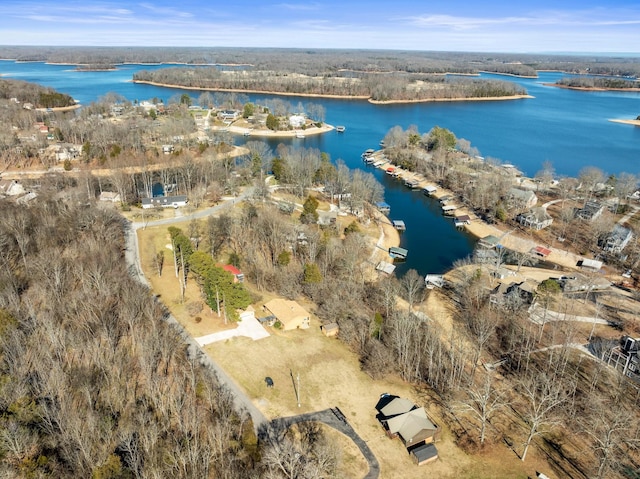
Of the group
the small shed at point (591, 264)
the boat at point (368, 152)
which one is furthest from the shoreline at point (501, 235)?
the boat at point (368, 152)

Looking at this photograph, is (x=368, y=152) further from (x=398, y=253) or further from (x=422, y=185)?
(x=398, y=253)

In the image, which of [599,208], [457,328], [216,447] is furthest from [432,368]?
[599,208]

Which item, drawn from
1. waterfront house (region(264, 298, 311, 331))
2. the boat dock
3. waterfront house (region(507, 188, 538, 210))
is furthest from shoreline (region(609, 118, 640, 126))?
waterfront house (region(264, 298, 311, 331))

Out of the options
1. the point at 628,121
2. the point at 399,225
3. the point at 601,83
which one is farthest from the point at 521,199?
the point at 601,83

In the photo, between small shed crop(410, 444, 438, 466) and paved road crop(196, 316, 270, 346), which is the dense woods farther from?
small shed crop(410, 444, 438, 466)

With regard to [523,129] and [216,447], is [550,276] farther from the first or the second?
[523,129]

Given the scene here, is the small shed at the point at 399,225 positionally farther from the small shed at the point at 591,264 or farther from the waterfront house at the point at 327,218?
the small shed at the point at 591,264

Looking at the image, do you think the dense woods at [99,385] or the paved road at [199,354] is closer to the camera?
the dense woods at [99,385]
